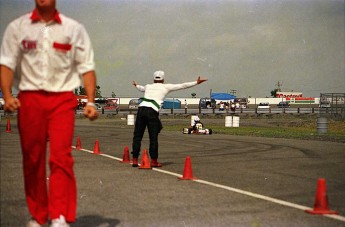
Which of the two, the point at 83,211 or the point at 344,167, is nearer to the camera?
the point at 83,211

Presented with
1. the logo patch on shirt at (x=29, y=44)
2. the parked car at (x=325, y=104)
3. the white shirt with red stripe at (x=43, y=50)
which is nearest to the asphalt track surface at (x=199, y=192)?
the white shirt with red stripe at (x=43, y=50)

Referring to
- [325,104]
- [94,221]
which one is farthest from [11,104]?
[325,104]

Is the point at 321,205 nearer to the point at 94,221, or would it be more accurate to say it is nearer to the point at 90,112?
the point at 94,221

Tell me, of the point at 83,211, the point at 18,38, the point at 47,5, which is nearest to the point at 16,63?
the point at 18,38

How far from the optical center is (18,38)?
511 cm

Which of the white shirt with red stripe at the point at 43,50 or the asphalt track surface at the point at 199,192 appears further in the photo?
the asphalt track surface at the point at 199,192

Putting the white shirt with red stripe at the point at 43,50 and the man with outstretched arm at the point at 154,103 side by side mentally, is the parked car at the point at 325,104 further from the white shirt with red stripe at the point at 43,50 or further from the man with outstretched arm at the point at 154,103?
the white shirt with red stripe at the point at 43,50

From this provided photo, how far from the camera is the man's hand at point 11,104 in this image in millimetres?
5016

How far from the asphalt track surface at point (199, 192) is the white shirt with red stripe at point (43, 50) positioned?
1.41m

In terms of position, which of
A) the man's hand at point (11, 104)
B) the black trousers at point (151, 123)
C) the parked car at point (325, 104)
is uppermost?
the parked car at point (325, 104)

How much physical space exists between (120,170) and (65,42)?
641 centimetres

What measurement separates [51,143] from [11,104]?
0.44m

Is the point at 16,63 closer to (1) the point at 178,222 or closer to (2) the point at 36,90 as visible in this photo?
(2) the point at 36,90

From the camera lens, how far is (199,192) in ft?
27.5
